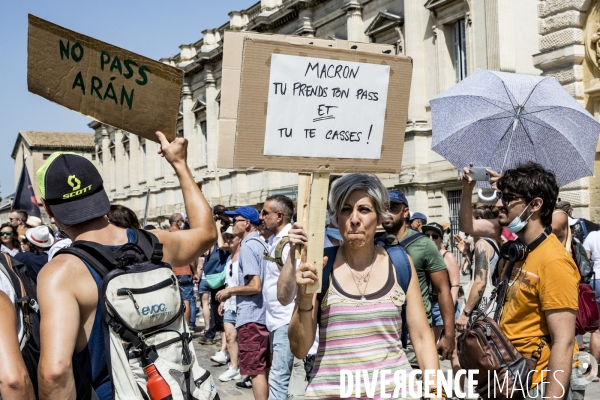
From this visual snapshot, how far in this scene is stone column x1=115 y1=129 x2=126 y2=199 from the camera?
5066cm

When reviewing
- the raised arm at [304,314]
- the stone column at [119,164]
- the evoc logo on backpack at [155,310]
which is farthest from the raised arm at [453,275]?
the stone column at [119,164]

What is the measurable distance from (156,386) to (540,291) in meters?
1.91

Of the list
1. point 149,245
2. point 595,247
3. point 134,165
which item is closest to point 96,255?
point 149,245

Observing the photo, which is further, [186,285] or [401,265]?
[186,285]

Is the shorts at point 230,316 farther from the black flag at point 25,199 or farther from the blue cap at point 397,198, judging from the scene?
the black flag at point 25,199

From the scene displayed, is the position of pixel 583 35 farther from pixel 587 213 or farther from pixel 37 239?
pixel 37 239

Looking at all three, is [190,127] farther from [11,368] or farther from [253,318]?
[11,368]

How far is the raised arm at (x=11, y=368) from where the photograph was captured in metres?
2.36

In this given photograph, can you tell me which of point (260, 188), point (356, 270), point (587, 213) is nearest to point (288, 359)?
point (356, 270)

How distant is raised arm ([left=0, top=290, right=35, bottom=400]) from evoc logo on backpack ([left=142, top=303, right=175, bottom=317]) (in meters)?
0.44

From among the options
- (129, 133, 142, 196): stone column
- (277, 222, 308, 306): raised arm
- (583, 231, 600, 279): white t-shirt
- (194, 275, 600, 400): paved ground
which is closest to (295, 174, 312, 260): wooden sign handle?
(277, 222, 308, 306): raised arm

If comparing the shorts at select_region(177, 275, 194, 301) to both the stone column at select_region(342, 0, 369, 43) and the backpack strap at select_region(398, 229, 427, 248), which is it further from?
the stone column at select_region(342, 0, 369, 43)

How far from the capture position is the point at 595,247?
29.3ft

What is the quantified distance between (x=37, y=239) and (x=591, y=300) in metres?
5.32
